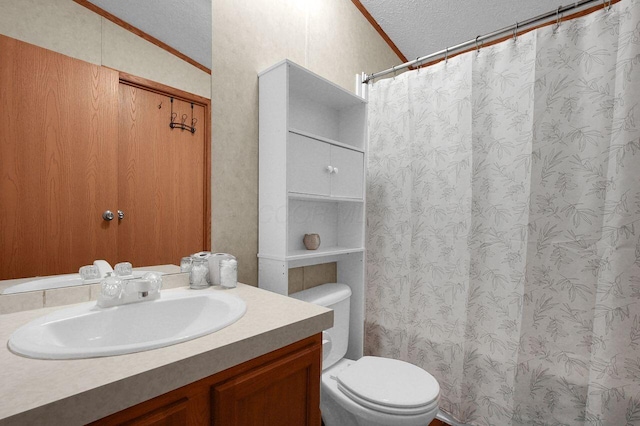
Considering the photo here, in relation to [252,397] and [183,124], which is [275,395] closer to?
[252,397]

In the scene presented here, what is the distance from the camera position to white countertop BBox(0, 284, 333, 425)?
1.58 feet

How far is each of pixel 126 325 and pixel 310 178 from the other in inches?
34.1

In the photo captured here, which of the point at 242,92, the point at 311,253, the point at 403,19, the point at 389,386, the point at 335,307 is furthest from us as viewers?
the point at 403,19

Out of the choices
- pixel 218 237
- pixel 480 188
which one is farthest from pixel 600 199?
pixel 218 237

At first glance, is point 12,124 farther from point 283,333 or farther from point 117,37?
point 283,333

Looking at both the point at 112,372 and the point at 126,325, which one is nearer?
the point at 112,372

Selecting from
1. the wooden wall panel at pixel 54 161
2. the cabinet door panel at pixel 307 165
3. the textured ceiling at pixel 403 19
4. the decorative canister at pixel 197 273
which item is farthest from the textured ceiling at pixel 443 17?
the decorative canister at pixel 197 273

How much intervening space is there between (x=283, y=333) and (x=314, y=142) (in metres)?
0.89

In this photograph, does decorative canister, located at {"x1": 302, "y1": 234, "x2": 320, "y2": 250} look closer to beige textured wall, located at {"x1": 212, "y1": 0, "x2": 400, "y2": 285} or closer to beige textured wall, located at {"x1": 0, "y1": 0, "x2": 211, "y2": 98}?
beige textured wall, located at {"x1": 212, "y1": 0, "x2": 400, "y2": 285}

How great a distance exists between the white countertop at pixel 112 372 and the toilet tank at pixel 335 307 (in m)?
0.67

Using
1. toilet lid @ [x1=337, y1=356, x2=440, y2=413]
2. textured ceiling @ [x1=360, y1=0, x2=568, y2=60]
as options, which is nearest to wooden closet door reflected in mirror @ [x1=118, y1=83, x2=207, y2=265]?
toilet lid @ [x1=337, y1=356, x2=440, y2=413]

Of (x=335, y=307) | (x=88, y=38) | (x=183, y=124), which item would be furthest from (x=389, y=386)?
(x=88, y=38)

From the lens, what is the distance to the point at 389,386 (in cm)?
122

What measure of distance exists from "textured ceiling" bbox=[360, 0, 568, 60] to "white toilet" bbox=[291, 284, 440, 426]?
1.64m
